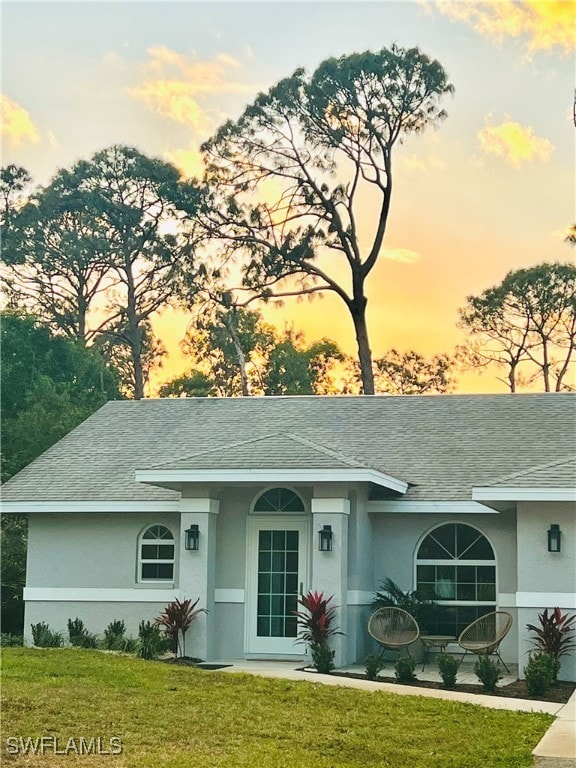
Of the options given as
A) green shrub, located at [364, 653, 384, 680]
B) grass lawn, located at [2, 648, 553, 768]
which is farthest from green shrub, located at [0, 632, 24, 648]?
green shrub, located at [364, 653, 384, 680]

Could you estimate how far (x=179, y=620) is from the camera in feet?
58.0

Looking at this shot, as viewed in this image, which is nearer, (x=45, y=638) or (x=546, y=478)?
(x=546, y=478)

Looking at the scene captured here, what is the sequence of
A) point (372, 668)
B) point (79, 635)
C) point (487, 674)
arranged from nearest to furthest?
point (487, 674) < point (372, 668) < point (79, 635)

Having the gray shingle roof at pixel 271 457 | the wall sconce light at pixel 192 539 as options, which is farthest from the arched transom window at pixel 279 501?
the wall sconce light at pixel 192 539

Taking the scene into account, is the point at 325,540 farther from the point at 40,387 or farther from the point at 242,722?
the point at 40,387

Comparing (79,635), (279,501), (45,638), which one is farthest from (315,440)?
(45,638)

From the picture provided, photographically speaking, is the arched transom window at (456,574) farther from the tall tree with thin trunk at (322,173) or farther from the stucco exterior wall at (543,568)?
the tall tree with thin trunk at (322,173)

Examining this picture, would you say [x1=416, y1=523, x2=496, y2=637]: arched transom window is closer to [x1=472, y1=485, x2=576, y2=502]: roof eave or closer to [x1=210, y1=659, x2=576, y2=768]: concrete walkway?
[x1=210, y1=659, x2=576, y2=768]: concrete walkway

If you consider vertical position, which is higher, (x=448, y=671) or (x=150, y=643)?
(x=150, y=643)

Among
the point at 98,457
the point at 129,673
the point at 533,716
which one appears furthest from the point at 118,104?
the point at 533,716

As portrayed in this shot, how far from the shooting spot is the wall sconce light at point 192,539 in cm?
1809

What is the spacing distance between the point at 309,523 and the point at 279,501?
64 centimetres

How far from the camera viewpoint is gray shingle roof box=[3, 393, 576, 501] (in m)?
19.0

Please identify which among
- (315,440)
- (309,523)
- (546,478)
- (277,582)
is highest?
(315,440)
